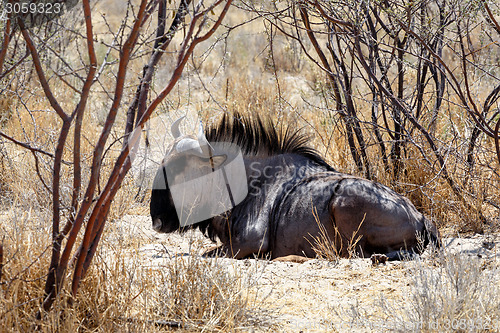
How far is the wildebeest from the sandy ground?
41 centimetres

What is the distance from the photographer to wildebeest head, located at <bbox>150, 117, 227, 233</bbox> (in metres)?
5.44

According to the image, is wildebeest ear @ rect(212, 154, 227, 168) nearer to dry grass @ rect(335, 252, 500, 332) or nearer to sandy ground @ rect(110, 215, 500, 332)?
sandy ground @ rect(110, 215, 500, 332)

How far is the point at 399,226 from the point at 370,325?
209 cm

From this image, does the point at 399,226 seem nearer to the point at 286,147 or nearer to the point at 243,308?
the point at 286,147

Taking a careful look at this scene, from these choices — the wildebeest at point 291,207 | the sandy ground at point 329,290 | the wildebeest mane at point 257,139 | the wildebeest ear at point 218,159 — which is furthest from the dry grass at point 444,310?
the wildebeest mane at point 257,139

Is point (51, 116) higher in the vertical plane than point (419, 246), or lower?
higher

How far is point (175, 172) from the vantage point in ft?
18.0

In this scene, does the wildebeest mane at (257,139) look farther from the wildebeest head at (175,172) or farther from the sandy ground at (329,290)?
the sandy ground at (329,290)

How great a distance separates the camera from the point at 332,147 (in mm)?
7434

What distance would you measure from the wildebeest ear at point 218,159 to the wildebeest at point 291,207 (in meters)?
0.02

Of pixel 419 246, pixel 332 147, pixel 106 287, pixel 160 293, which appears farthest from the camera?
pixel 332 147

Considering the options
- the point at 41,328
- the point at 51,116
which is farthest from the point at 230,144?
the point at 51,116

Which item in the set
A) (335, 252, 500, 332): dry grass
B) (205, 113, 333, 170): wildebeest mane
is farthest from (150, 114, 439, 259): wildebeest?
(335, 252, 500, 332): dry grass

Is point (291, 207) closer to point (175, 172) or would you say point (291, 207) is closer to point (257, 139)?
point (257, 139)
